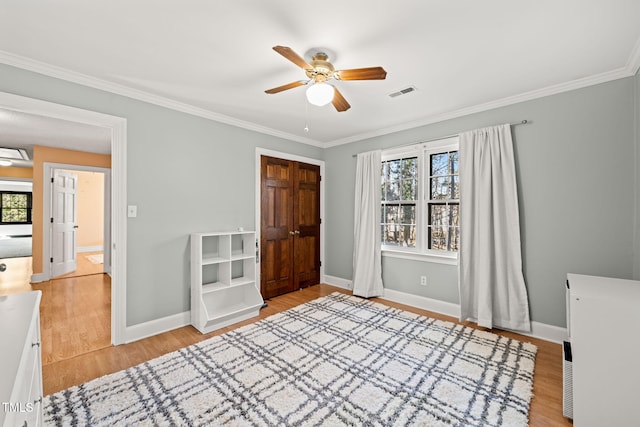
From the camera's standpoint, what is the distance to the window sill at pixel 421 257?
3.40m

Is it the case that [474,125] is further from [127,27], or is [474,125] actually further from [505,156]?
[127,27]

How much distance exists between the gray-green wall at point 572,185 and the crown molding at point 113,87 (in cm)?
302

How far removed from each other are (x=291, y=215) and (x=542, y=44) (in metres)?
3.39

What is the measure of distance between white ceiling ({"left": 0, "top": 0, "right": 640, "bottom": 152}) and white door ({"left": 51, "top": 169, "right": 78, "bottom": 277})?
4.00 meters

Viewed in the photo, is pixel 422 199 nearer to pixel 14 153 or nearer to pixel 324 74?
pixel 324 74

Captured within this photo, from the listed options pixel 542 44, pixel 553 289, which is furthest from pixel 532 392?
pixel 542 44

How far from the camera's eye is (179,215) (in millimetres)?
3107

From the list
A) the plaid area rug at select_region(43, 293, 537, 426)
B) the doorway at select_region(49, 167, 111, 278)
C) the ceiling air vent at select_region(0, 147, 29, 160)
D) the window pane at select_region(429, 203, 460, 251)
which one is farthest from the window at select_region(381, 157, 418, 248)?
the ceiling air vent at select_region(0, 147, 29, 160)

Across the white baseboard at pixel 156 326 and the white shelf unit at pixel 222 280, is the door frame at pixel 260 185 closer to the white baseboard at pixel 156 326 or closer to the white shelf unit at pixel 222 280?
the white shelf unit at pixel 222 280

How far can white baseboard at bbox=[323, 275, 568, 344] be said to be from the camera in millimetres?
2688

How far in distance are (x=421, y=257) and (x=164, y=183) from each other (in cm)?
328

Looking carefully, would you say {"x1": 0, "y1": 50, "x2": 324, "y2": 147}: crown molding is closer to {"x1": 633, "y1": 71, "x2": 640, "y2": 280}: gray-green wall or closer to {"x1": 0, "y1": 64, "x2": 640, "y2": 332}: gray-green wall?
{"x1": 0, "y1": 64, "x2": 640, "y2": 332}: gray-green wall

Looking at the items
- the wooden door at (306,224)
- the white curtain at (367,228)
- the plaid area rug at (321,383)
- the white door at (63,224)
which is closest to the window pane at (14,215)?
the white door at (63,224)

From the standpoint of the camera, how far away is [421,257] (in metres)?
3.65
